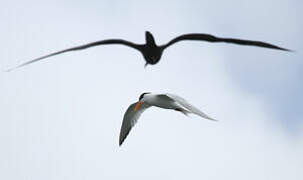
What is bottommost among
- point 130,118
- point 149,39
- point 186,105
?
point 130,118

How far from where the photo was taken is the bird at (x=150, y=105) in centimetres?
1753

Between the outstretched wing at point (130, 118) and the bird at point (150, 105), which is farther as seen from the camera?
the outstretched wing at point (130, 118)

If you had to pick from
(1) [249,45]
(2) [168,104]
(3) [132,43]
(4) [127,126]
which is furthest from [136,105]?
(1) [249,45]

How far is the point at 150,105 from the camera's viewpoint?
20984mm

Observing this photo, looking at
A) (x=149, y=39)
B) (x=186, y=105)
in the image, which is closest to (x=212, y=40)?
(x=149, y=39)

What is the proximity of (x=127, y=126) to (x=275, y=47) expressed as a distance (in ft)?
37.2

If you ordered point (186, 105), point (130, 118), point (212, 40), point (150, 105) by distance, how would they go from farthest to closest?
point (130, 118) < point (150, 105) < point (186, 105) < point (212, 40)

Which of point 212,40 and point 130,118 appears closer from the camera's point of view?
point 212,40

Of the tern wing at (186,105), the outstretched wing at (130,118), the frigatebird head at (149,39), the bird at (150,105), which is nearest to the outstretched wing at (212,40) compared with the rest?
the frigatebird head at (149,39)

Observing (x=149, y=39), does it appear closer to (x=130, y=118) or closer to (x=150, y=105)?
(x=150, y=105)

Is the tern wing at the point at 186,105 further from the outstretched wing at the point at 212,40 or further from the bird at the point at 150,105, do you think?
the outstretched wing at the point at 212,40

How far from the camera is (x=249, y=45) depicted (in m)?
11.7

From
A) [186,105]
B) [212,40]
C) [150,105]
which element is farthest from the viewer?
[150,105]

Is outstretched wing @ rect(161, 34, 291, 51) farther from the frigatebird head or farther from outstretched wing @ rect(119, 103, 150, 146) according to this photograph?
outstretched wing @ rect(119, 103, 150, 146)
